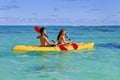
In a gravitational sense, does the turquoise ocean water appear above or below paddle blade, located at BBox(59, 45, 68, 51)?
below

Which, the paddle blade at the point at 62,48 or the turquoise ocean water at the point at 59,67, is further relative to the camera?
the paddle blade at the point at 62,48

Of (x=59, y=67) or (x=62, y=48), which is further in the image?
(x=62, y=48)

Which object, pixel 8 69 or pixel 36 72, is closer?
pixel 36 72

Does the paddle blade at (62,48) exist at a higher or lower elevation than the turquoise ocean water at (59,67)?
higher

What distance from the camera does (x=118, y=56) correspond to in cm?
1738

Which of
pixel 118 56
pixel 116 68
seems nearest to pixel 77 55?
pixel 118 56

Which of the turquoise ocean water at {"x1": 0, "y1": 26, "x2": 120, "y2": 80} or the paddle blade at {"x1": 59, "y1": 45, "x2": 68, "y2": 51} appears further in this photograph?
the paddle blade at {"x1": 59, "y1": 45, "x2": 68, "y2": 51}

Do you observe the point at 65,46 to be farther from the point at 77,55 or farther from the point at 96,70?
the point at 96,70

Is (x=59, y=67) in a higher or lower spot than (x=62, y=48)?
lower

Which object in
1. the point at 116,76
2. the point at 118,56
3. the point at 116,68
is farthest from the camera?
the point at 118,56

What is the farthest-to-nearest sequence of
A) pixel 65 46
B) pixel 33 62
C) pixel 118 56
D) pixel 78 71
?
1. pixel 65 46
2. pixel 118 56
3. pixel 33 62
4. pixel 78 71

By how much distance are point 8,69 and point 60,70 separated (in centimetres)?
195

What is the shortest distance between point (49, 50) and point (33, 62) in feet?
8.81

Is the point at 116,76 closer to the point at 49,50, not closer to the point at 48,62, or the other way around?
the point at 48,62
